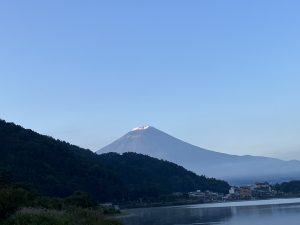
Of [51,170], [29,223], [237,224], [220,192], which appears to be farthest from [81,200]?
[220,192]

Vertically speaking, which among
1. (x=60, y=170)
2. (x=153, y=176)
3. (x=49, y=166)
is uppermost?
(x=153, y=176)

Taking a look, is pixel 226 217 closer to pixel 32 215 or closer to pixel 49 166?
pixel 49 166

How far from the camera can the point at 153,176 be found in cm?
7200

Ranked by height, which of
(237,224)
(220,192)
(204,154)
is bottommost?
(237,224)

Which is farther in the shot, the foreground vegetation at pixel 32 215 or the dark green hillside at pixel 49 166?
the dark green hillside at pixel 49 166

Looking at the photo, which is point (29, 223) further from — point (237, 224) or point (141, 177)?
point (141, 177)

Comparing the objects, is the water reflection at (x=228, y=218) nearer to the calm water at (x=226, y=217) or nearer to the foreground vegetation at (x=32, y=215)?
the calm water at (x=226, y=217)

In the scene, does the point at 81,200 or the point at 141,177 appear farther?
the point at 141,177

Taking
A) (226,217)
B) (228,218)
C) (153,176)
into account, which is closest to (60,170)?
(226,217)

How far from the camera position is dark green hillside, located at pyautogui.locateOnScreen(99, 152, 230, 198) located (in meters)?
66.6

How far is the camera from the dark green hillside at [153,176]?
66.6 metres

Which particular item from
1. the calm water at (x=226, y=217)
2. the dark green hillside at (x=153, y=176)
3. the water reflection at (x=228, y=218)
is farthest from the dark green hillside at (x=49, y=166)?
the water reflection at (x=228, y=218)

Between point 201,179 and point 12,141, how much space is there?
38889mm

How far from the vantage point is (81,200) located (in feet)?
109
